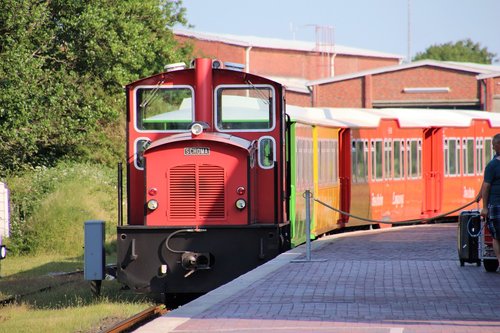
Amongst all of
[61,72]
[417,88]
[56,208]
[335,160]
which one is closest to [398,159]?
[335,160]

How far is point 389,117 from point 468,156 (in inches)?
172

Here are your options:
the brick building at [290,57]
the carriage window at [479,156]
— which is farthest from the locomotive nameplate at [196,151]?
the brick building at [290,57]

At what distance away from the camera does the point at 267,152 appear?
16.1 meters

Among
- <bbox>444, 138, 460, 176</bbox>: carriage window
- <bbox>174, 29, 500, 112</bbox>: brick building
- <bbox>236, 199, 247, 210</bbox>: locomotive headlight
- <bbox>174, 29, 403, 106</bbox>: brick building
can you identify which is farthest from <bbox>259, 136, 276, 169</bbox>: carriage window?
<bbox>174, 29, 403, 106</bbox>: brick building

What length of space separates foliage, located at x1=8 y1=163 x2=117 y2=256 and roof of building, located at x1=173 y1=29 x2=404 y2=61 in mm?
36318

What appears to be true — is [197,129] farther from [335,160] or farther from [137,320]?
[335,160]

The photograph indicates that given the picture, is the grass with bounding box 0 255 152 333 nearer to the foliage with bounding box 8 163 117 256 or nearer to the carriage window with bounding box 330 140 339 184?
the foliage with bounding box 8 163 117 256

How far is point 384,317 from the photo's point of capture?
33.7 ft

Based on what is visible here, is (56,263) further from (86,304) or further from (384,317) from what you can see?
(384,317)

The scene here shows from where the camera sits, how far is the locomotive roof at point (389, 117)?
993 inches

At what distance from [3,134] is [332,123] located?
7969 mm

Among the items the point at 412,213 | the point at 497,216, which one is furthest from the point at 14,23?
the point at 497,216

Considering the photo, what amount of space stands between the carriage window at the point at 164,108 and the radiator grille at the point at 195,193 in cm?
99

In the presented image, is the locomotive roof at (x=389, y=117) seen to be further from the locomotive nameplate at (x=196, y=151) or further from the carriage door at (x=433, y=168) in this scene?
the locomotive nameplate at (x=196, y=151)
